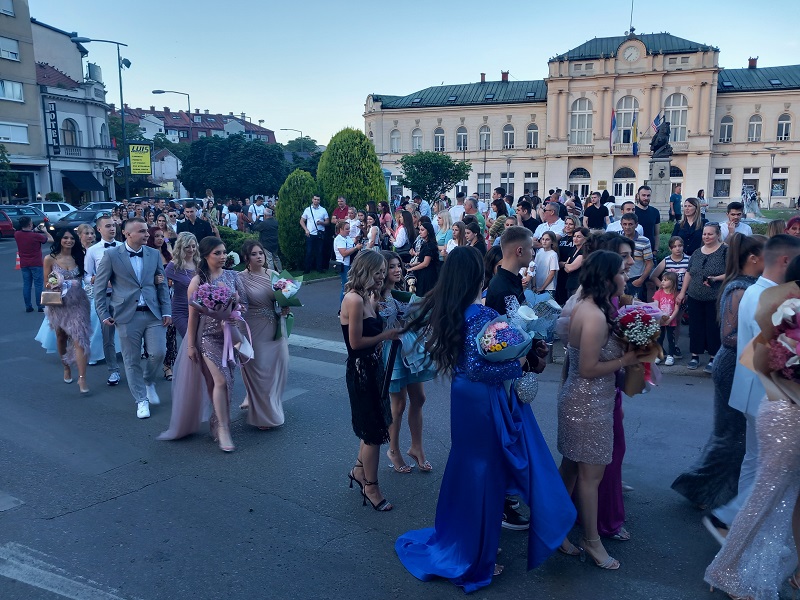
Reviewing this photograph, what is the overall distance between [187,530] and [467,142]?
6677cm

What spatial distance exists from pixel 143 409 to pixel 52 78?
55111 mm

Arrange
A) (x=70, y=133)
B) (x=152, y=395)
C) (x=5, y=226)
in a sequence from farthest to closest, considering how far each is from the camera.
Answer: (x=70, y=133), (x=5, y=226), (x=152, y=395)

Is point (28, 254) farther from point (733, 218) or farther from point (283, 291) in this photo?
point (733, 218)

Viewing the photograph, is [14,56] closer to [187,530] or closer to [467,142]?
[467,142]

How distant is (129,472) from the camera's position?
5.39m

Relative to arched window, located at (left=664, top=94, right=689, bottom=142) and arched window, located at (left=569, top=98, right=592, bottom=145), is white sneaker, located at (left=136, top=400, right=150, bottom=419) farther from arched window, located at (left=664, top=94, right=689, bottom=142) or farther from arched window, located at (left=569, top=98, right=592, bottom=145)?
arched window, located at (left=664, top=94, right=689, bottom=142)

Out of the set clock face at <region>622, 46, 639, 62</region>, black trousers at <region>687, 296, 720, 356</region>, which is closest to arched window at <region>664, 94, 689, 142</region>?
clock face at <region>622, 46, 639, 62</region>

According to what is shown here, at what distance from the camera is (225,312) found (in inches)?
227

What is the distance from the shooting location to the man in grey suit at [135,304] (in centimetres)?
679

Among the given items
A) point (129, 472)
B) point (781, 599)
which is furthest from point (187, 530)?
point (781, 599)

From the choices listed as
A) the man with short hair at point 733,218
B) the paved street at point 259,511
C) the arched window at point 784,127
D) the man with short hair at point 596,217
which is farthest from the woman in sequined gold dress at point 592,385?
the arched window at point 784,127

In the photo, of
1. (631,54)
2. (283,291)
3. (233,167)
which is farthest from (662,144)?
(631,54)

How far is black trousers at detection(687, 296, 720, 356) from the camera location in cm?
812

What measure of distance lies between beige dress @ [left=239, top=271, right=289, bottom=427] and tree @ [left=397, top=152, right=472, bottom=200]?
4769 centimetres
